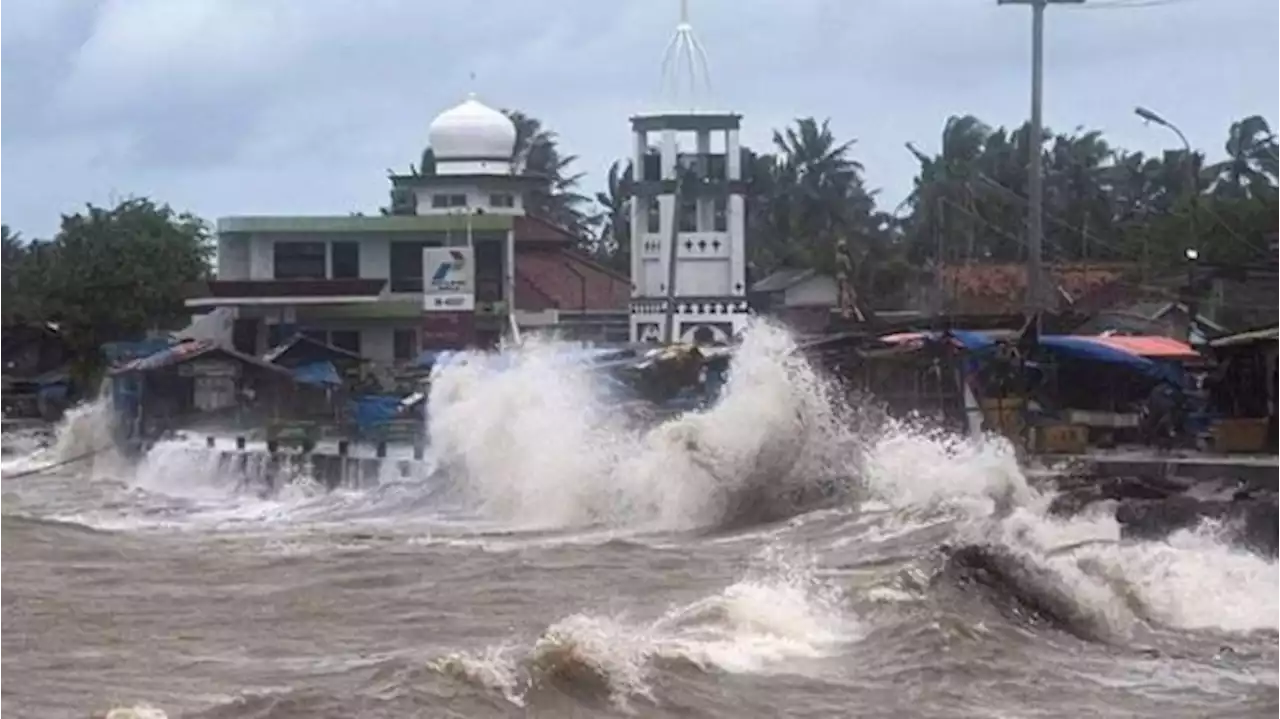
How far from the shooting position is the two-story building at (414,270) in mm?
55375

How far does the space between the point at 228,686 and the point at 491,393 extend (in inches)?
827

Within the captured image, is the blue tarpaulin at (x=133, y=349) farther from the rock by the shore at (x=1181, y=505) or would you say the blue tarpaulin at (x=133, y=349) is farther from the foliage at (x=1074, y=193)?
the rock by the shore at (x=1181, y=505)

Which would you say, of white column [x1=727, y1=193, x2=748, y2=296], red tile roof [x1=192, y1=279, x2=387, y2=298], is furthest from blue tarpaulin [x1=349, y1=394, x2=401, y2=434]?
white column [x1=727, y1=193, x2=748, y2=296]

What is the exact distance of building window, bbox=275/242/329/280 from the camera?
5819cm

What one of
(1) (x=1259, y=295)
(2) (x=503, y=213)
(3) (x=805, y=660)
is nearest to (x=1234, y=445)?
(1) (x=1259, y=295)

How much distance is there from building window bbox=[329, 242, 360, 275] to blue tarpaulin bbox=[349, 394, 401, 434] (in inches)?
657

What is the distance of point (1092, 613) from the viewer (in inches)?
680

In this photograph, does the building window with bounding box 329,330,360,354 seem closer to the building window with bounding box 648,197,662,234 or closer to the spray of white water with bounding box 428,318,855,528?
the building window with bounding box 648,197,662,234

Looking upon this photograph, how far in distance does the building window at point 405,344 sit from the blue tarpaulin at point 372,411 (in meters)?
15.7

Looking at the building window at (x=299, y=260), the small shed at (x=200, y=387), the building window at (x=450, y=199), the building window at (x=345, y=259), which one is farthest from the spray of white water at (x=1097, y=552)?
the building window at (x=450, y=199)

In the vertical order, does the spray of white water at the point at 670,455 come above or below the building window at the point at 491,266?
below

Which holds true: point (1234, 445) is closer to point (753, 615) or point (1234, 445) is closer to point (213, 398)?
point (753, 615)

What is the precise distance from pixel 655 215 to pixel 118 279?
48.9 feet

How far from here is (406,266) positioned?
192 ft
